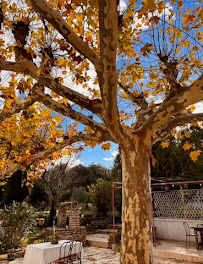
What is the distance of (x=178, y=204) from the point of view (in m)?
10.6

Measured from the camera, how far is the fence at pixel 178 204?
1005 centimetres

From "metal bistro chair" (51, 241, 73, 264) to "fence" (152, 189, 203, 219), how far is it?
19.2 feet

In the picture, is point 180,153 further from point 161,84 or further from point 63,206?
point 161,84

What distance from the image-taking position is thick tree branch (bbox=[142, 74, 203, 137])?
2.53m

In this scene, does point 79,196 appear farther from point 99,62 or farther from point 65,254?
point 99,62

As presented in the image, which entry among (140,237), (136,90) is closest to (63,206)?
(136,90)

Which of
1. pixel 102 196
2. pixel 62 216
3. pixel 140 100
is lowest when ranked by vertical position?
pixel 62 216

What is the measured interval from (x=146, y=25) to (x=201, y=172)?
13067 millimetres

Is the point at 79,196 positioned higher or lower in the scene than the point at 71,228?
higher

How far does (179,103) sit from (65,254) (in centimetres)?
589

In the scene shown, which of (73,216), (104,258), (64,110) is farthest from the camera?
(73,216)

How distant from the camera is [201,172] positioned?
49.8 ft

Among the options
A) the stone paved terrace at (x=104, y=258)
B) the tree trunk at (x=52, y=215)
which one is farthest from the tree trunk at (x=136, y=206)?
the tree trunk at (x=52, y=215)

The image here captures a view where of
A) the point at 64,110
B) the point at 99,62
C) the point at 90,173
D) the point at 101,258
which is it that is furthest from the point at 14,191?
the point at 99,62
